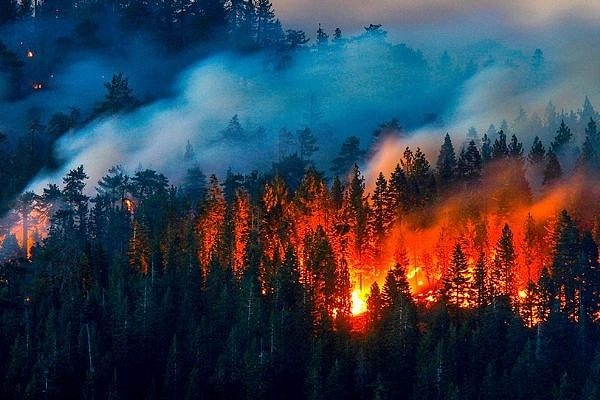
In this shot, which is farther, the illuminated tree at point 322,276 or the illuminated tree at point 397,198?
the illuminated tree at point 397,198

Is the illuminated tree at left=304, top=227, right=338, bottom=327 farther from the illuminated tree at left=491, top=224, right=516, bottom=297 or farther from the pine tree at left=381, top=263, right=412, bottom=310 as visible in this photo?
the illuminated tree at left=491, top=224, right=516, bottom=297

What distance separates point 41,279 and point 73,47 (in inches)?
4427

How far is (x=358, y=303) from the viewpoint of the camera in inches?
3765

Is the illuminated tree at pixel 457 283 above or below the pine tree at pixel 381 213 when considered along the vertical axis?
below

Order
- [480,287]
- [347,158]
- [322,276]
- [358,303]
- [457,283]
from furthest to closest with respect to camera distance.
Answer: [347,158] → [358,303] → [322,276] → [480,287] → [457,283]

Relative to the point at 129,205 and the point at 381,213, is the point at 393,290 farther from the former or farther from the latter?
the point at 129,205

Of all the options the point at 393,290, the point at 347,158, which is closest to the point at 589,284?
the point at 393,290

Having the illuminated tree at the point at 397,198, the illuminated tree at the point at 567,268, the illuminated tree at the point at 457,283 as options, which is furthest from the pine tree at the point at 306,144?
the illuminated tree at the point at 567,268

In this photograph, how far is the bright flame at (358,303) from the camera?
305ft

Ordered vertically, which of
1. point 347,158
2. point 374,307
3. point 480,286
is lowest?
point 374,307

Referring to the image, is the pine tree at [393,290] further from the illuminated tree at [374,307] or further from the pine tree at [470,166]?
the pine tree at [470,166]

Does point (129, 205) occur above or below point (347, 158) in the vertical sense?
below

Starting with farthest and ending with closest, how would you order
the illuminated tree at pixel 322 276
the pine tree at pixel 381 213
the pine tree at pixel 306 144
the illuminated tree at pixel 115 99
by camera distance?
the illuminated tree at pixel 115 99, the pine tree at pixel 306 144, the pine tree at pixel 381 213, the illuminated tree at pixel 322 276

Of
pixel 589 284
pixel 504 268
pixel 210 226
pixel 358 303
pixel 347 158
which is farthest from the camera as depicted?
pixel 347 158
